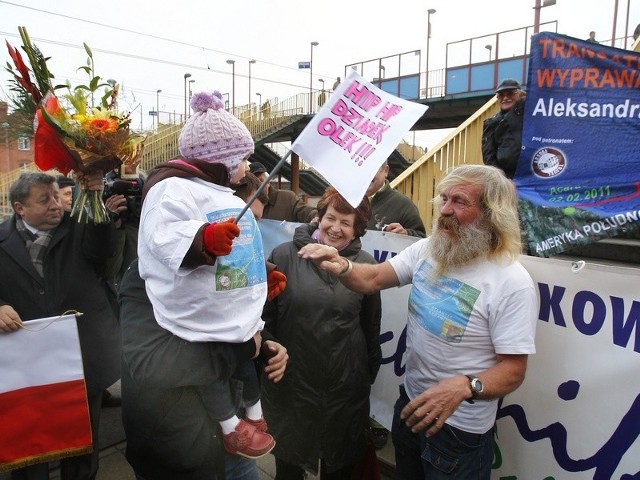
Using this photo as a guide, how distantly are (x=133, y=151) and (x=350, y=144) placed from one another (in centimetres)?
116

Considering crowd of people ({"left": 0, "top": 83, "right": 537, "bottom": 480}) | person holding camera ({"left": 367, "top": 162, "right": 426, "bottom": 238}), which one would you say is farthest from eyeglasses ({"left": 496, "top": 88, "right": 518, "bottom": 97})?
crowd of people ({"left": 0, "top": 83, "right": 537, "bottom": 480})

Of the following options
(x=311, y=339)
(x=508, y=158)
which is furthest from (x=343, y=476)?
(x=508, y=158)

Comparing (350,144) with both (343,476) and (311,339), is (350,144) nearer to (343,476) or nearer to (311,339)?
(311,339)

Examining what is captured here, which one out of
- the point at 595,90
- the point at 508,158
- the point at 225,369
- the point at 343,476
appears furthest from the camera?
the point at 508,158

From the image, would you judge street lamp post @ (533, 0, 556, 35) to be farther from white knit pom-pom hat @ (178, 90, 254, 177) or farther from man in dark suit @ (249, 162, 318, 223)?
white knit pom-pom hat @ (178, 90, 254, 177)

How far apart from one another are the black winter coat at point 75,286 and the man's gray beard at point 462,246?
1.77 metres

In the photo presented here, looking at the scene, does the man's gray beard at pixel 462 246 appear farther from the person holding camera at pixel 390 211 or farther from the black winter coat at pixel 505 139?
the black winter coat at pixel 505 139

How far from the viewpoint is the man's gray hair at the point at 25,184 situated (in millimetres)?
2676

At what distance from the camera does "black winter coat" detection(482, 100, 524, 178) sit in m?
4.41

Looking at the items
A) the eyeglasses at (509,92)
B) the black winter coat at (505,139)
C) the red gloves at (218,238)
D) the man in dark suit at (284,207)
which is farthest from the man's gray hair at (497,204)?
the eyeglasses at (509,92)

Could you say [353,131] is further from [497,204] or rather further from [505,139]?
[505,139]

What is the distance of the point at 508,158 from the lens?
14.5ft

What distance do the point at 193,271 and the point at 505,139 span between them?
13.0ft

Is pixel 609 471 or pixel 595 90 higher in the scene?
pixel 595 90
